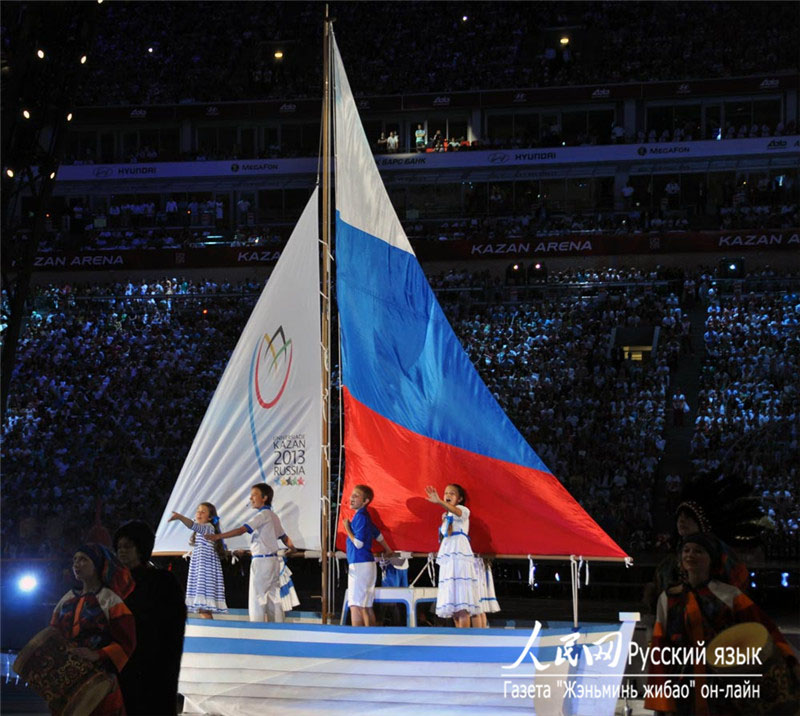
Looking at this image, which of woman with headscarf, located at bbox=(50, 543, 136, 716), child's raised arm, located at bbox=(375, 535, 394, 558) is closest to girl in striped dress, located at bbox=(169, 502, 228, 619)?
child's raised arm, located at bbox=(375, 535, 394, 558)

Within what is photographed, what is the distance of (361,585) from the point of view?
9.28 m

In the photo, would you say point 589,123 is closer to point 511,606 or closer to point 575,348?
point 575,348

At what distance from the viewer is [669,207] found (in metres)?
38.6

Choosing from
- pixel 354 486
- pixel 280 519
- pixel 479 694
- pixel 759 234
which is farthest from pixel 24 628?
pixel 759 234

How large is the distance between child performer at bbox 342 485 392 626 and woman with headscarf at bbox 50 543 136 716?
4150mm

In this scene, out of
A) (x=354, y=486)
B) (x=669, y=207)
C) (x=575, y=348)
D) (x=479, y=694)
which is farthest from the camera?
(x=669, y=207)

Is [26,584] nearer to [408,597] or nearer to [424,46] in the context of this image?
[408,597]

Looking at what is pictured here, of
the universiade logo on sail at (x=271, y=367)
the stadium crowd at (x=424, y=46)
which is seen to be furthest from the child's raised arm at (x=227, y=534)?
the stadium crowd at (x=424, y=46)

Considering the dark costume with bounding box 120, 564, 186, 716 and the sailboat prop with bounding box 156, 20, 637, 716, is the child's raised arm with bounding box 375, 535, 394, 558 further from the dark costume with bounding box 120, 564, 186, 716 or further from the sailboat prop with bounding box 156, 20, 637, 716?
the dark costume with bounding box 120, 564, 186, 716

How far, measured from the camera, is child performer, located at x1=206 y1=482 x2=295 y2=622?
975 cm

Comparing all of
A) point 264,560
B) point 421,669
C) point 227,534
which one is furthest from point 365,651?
point 227,534

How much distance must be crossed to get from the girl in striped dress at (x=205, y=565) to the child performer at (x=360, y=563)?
1247 millimetres

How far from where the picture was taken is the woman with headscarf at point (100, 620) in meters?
5.16

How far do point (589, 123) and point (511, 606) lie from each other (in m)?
28.0
